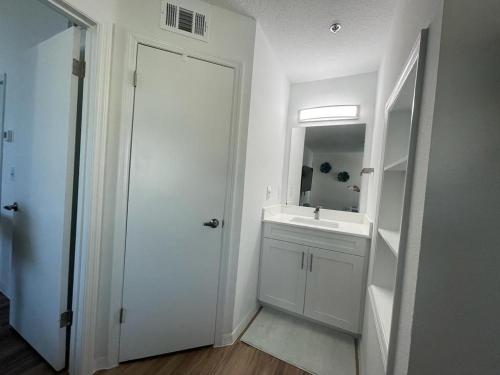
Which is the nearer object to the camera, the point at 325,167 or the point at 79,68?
the point at 79,68

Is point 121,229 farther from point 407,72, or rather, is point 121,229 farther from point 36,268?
point 407,72

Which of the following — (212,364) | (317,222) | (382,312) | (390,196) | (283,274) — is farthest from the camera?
(317,222)

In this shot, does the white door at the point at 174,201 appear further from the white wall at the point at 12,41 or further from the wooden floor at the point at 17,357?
the white wall at the point at 12,41

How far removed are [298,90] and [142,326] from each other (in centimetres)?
265

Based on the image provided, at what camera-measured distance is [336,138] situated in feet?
7.66

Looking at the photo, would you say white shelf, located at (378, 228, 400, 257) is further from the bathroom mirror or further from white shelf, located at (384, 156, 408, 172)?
the bathroom mirror

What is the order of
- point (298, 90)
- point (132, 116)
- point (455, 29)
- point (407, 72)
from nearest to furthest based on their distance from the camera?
1. point (455, 29)
2. point (407, 72)
3. point (132, 116)
4. point (298, 90)

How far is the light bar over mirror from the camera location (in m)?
2.23

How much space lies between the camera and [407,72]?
0.87 m

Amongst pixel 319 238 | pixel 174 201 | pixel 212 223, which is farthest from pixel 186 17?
pixel 319 238

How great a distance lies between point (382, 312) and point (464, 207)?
26.7 inches

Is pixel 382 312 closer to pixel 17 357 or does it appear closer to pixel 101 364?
pixel 101 364

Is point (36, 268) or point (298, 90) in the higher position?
point (298, 90)

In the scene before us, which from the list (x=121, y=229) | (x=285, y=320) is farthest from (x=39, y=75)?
(x=285, y=320)
